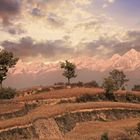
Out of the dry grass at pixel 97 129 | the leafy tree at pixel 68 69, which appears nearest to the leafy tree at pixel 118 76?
the leafy tree at pixel 68 69

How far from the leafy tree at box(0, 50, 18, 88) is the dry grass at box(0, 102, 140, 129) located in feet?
77.2

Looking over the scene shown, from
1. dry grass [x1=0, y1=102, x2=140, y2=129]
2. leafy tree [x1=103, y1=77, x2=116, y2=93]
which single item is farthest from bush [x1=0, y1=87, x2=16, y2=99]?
leafy tree [x1=103, y1=77, x2=116, y2=93]

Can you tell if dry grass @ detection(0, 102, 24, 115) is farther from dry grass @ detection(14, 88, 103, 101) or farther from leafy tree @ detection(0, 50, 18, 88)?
leafy tree @ detection(0, 50, 18, 88)

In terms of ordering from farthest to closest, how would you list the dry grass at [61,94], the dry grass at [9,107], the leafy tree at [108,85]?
the leafy tree at [108,85]
the dry grass at [61,94]
the dry grass at [9,107]

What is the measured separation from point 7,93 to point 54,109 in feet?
66.2

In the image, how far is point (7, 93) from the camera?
84688 mm

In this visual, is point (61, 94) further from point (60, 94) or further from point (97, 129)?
point (97, 129)

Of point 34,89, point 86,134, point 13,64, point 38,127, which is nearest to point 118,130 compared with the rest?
point 86,134

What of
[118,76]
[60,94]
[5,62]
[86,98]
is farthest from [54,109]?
[118,76]

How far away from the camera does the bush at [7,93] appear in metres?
84.5

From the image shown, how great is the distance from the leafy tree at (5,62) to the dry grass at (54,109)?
2354 centimetres

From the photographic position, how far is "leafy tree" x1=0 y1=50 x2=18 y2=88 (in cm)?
9225

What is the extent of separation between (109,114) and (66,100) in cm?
Result: 911

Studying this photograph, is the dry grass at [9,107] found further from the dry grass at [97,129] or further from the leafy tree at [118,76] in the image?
the leafy tree at [118,76]
